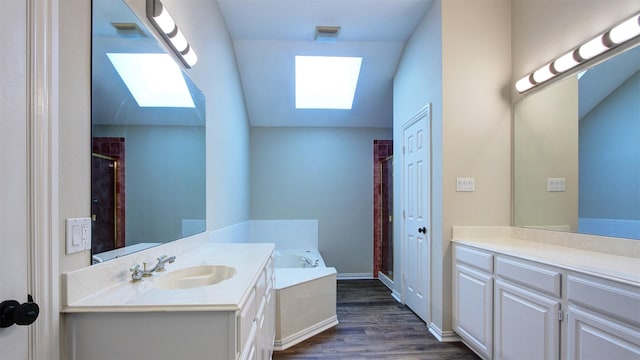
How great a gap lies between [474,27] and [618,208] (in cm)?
171

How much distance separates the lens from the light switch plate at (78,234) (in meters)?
1.01

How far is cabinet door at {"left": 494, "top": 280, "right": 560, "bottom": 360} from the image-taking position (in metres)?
1.70

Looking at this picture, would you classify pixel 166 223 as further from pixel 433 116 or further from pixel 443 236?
pixel 433 116

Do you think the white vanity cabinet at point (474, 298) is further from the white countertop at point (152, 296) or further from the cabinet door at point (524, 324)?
the white countertop at point (152, 296)

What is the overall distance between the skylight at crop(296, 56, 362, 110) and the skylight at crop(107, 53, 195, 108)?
7.42ft

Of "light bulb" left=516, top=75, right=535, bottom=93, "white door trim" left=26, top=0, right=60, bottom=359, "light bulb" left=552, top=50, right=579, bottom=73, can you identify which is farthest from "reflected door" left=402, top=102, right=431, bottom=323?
"white door trim" left=26, top=0, right=60, bottom=359

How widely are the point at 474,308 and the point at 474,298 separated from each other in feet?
0.23

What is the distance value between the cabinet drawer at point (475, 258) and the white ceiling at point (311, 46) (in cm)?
214

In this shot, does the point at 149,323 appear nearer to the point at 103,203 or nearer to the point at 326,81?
the point at 103,203

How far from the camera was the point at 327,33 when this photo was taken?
3.29 metres

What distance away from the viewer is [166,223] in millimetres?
1741

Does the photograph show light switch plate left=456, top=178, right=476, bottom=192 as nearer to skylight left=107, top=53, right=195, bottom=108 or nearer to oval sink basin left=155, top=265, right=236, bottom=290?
oval sink basin left=155, top=265, right=236, bottom=290

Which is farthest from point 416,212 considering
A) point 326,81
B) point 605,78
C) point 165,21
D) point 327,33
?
point 165,21

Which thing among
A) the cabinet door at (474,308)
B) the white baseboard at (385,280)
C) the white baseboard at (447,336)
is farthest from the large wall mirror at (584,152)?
the white baseboard at (385,280)
